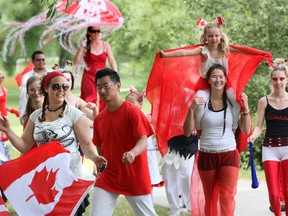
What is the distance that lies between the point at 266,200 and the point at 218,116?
13.3 feet

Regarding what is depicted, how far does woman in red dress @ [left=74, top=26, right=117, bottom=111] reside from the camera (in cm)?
1434

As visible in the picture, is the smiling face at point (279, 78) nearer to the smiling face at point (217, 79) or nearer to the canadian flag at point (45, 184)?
the smiling face at point (217, 79)

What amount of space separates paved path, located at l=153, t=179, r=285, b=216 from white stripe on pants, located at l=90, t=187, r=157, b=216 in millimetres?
3710

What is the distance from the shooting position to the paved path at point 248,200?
11.8 meters

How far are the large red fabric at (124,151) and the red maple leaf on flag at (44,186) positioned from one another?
1.50 feet

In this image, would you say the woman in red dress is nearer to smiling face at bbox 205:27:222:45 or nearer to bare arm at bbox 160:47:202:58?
bare arm at bbox 160:47:202:58

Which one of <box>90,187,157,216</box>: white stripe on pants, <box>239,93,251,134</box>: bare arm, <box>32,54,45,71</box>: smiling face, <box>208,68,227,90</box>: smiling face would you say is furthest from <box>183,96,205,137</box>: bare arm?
<box>32,54,45,71</box>: smiling face

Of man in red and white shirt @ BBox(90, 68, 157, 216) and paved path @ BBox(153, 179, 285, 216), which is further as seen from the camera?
paved path @ BBox(153, 179, 285, 216)

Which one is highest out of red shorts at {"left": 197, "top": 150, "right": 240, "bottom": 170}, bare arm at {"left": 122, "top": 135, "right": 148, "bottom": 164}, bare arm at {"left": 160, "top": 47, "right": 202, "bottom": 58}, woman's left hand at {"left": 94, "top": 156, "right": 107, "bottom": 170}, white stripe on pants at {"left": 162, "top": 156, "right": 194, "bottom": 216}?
bare arm at {"left": 160, "top": 47, "right": 202, "bottom": 58}

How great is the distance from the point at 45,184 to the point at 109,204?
24.7 inches

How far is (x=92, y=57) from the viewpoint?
14.4 m

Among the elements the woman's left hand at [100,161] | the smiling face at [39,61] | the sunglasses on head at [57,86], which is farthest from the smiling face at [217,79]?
the smiling face at [39,61]

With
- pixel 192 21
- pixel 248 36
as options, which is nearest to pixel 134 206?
pixel 248 36

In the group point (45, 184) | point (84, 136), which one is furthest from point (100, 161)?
point (45, 184)
